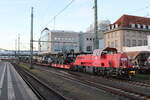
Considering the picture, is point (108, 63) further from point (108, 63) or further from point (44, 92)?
point (44, 92)

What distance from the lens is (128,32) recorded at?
77250 millimetres

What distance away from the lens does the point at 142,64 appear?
30.2 m

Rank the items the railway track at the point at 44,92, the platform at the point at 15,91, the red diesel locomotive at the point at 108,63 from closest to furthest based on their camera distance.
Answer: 1. the railway track at the point at 44,92
2. the platform at the point at 15,91
3. the red diesel locomotive at the point at 108,63

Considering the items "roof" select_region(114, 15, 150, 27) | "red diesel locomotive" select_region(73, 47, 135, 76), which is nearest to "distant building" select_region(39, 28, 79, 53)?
"roof" select_region(114, 15, 150, 27)

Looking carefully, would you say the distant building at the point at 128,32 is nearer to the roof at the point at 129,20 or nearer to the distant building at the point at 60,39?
the roof at the point at 129,20

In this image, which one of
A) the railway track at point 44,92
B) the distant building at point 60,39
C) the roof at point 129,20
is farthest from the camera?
the distant building at point 60,39

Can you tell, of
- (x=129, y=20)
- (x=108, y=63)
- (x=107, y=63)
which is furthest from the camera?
(x=129, y=20)

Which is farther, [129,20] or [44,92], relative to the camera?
[129,20]

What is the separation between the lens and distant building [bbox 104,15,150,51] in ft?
250

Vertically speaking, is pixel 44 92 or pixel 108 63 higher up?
pixel 108 63

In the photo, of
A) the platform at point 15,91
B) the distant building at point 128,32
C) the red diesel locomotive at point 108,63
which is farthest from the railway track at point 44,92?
the distant building at point 128,32

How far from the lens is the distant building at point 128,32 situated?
76.3 m

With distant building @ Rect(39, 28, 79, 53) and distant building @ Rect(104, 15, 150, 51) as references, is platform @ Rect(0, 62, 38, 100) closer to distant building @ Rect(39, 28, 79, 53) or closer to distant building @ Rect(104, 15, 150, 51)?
distant building @ Rect(104, 15, 150, 51)

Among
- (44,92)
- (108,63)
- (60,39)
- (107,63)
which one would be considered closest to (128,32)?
(60,39)
